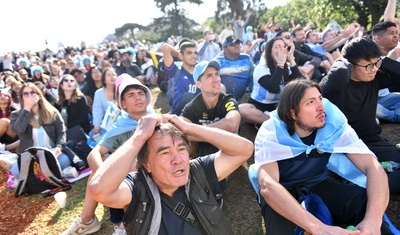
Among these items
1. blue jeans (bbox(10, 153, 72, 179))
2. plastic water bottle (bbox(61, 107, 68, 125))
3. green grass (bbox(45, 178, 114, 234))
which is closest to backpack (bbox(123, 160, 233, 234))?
green grass (bbox(45, 178, 114, 234))

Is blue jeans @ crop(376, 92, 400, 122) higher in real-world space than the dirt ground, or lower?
higher

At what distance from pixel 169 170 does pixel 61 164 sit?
11.4 ft

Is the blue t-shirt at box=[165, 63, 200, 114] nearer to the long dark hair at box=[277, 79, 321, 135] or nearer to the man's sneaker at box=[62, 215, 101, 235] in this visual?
the man's sneaker at box=[62, 215, 101, 235]

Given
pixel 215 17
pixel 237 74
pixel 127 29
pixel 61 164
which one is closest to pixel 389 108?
pixel 237 74

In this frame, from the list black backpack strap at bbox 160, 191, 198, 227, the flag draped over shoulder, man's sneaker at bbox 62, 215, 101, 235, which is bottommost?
man's sneaker at bbox 62, 215, 101, 235

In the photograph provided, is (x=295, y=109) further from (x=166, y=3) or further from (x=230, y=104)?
(x=166, y=3)

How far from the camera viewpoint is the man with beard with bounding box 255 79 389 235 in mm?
2186

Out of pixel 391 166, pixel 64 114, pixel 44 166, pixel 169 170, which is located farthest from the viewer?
pixel 64 114

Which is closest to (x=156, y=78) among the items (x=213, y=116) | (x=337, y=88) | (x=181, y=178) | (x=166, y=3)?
(x=213, y=116)

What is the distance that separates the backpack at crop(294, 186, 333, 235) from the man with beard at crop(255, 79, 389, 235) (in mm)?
51

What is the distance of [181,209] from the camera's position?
193 centimetres

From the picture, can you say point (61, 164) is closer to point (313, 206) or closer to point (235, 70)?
point (235, 70)

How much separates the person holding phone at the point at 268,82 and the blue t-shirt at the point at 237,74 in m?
0.63

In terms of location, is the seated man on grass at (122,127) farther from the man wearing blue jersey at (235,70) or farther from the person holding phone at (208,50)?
the person holding phone at (208,50)
